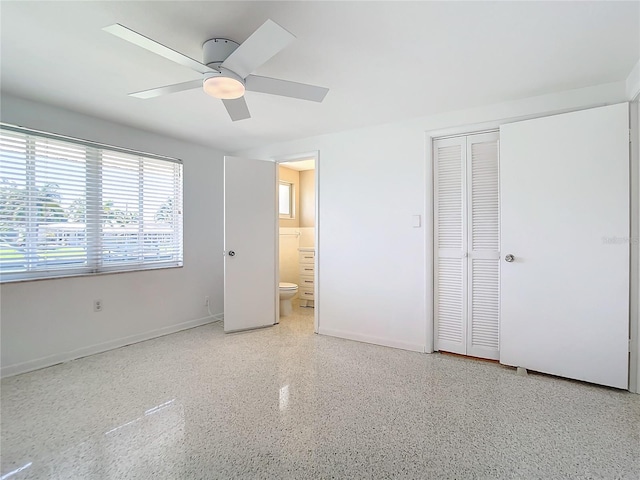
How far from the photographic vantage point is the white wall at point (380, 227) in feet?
9.88

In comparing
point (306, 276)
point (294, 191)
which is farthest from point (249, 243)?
point (294, 191)

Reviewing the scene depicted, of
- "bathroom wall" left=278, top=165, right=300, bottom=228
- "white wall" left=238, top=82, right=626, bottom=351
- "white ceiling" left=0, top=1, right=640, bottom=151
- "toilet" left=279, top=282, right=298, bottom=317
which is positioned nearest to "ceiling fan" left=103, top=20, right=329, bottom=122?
→ "white ceiling" left=0, top=1, right=640, bottom=151

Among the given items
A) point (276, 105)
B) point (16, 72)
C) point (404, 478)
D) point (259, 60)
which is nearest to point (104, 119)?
point (16, 72)

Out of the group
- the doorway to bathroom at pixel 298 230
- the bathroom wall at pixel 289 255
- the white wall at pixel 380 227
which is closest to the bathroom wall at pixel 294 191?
the doorway to bathroom at pixel 298 230

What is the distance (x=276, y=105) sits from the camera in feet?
9.01

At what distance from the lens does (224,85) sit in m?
1.79

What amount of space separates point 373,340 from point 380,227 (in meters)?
1.16

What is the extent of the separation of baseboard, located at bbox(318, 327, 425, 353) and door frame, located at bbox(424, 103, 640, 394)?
12 centimetres

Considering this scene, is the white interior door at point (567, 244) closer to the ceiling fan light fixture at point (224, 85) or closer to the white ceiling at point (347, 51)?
the white ceiling at point (347, 51)

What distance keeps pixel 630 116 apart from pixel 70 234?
4.54m

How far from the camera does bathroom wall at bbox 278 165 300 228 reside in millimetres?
5199

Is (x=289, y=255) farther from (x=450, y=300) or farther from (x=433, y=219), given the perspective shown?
(x=450, y=300)

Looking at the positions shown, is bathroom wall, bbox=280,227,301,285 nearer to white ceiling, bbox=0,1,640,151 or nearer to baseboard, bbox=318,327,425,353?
baseboard, bbox=318,327,425,353

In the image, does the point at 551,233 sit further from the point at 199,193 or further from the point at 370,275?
the point at 199,193
